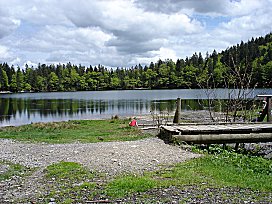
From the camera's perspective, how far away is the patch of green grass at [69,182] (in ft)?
27.1

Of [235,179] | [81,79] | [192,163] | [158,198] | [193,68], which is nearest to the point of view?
[158,198]

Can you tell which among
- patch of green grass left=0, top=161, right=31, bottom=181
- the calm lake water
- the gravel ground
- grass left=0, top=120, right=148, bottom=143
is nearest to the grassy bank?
the gravel ground

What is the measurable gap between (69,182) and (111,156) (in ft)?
10.8

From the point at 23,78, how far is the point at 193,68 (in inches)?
3734

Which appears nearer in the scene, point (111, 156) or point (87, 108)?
point (111, 156)

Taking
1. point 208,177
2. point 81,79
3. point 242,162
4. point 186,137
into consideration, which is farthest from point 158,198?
point 81,79

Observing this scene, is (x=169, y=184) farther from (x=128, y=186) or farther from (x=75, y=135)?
(x=75, y=135)

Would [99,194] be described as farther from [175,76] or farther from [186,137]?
[175,76]

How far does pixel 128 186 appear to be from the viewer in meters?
8.76

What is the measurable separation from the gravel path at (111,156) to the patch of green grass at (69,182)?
606 millimetres

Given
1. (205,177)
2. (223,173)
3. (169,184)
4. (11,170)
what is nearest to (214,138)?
(223,173)

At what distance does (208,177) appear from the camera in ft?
31.6

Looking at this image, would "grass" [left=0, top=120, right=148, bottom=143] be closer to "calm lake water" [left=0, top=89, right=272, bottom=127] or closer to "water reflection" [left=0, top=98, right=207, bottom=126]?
"calm lake water" [left=0, top=89, right=272, bottom=127]

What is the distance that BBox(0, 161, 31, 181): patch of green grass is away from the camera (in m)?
10.7
